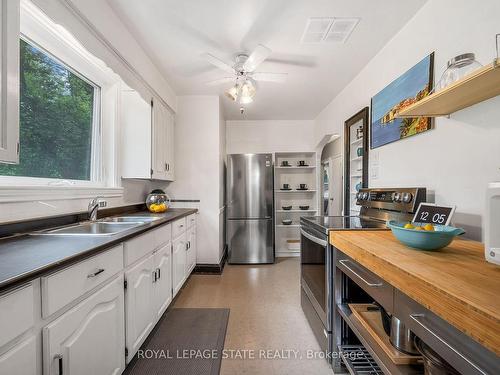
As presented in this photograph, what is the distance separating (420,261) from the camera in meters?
0.82

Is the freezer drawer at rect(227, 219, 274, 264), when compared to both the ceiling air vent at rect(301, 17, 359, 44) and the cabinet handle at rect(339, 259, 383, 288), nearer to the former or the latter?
the cabinet handle at rect(339, 259, 383, 288)

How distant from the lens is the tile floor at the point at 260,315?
5.07 ft

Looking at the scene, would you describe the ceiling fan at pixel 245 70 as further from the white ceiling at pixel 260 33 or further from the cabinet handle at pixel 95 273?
the cabinet handle at pixel 95 273

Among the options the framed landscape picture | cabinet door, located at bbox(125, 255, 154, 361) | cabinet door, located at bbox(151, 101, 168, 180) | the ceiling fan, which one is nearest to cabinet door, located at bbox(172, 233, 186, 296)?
cabinet door, located at bbox(125, 255, 154, 361)

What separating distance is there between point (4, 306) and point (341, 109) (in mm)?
3355

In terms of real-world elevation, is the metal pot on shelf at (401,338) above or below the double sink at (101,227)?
below

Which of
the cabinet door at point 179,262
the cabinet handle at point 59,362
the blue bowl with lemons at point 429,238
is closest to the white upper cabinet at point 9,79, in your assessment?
the cabinet handle at point 59,362

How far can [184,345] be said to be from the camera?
1718 millimetres

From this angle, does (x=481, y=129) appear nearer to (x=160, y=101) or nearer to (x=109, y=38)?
(x=109, y=38)

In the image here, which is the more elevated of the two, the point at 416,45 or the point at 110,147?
the point at 416,45

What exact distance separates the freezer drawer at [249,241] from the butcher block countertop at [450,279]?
2.62 metres

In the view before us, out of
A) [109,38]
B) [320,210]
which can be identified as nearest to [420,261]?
[109,38]

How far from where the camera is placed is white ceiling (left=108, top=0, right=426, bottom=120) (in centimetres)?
163

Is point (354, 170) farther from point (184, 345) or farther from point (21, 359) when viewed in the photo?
point (21, 359)
